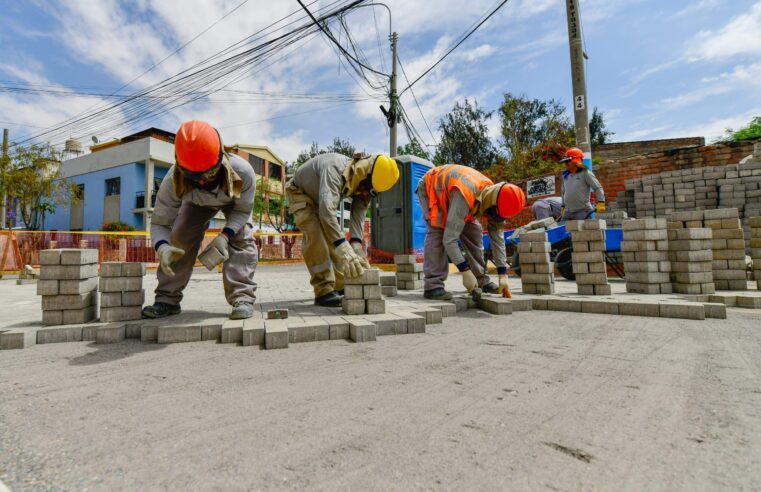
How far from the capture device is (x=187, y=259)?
3359 millimetres

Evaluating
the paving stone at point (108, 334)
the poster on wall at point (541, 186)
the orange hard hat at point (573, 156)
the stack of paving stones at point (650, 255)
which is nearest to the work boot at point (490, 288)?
the stack of paving stones at point (650, 255)

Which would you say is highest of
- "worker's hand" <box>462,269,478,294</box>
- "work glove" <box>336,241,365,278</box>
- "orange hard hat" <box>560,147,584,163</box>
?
"orange hard hat" <box>560,147,584,163</box>

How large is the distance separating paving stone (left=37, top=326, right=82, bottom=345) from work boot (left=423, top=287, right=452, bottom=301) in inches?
131

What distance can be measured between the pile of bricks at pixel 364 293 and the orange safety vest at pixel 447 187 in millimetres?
1583

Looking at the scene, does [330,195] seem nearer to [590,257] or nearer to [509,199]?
[509,199]

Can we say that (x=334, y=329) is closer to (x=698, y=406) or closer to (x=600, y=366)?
(x=600, y=366)

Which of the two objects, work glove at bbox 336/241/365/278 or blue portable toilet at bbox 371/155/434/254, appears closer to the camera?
work glove at bbox 336/241/365/278

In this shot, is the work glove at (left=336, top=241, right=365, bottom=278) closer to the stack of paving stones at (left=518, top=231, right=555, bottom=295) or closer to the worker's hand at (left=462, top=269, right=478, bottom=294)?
the worker's hand at (left=462, top=269, right=478, bottom=294)

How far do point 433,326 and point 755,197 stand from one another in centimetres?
888

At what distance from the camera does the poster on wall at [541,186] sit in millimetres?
11445

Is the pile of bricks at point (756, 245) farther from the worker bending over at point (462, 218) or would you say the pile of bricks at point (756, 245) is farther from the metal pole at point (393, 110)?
the metal pole at point (393, 110)

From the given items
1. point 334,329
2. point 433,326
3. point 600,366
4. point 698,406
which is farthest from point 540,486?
point 433,326

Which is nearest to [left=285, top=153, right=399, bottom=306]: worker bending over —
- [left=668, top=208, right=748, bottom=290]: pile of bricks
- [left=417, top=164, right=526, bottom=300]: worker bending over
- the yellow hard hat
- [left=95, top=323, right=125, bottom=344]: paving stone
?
the yellow hard hat

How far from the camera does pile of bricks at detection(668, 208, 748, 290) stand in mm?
4848
